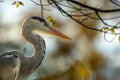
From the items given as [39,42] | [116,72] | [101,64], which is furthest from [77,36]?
[39,42]

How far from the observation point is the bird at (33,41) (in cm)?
152

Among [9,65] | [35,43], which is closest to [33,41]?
[35,43]

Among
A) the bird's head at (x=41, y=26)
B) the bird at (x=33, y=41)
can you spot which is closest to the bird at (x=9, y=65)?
the bird at (x=33, y=41)

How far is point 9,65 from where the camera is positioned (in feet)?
5.09

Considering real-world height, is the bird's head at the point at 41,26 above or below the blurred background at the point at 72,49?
above

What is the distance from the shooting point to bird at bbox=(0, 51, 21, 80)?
1521 millimetres

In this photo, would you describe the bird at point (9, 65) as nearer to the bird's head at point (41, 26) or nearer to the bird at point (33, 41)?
the bird at point (33, 41)

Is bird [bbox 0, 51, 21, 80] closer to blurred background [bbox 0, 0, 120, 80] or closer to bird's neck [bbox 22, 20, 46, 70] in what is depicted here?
bird's neck [bbox 22, 20, 46, 70]

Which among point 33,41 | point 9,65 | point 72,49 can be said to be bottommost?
point 72,49

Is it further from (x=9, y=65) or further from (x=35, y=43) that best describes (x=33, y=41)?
(x=9, y=65)

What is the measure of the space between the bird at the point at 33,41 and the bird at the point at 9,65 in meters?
0.01

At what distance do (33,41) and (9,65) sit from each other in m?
0.14

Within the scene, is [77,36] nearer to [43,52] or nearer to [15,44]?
[15,44]

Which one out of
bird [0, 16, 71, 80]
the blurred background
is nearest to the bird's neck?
bird [0, 16, 71, 80]
